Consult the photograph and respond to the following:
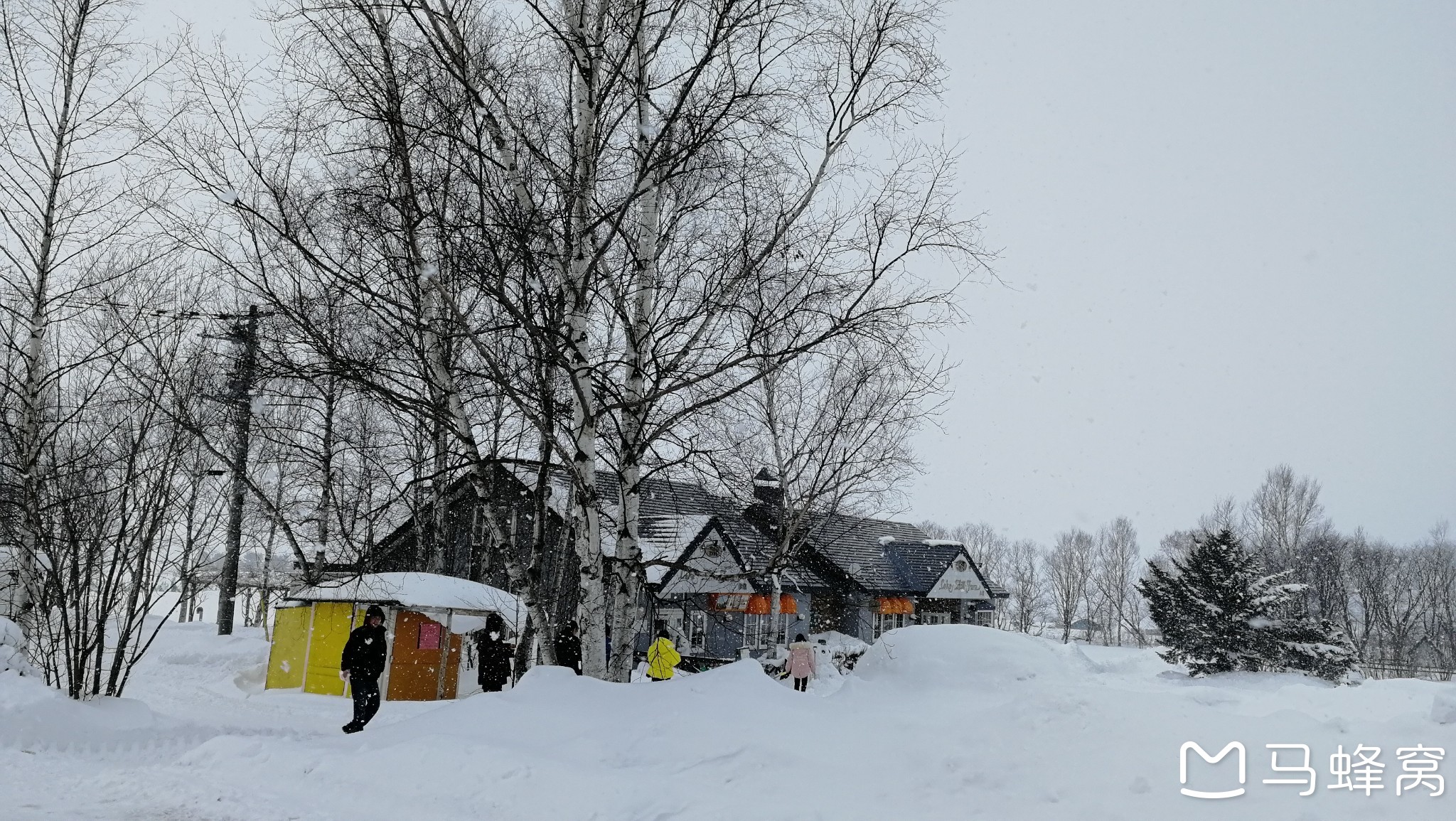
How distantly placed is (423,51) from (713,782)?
6.58 metres

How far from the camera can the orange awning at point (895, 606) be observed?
129 feet

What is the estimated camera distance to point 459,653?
21156 mm

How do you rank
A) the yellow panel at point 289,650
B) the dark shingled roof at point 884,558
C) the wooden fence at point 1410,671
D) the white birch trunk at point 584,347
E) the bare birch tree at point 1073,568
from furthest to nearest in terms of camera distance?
1. the bare birch tree at point 1073,568
2. the wooden fence at point 1410,671
3. the dark shingled roof at point 884,558
4. the yellow panel at point 289,650
5. the white birch trunk at point 584,347

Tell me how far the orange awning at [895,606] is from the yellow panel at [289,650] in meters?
25.0

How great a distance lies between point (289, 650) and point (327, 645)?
150 centimetres

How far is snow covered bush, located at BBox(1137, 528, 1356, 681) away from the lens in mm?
28156

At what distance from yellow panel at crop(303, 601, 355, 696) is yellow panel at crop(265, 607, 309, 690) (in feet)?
1.14

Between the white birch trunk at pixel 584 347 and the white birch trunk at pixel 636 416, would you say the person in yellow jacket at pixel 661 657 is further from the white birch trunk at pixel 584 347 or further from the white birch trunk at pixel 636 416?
the white birch trunk at pixel 584 347

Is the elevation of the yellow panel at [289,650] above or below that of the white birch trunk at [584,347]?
below

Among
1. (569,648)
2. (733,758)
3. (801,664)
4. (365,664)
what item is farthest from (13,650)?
(801,664)

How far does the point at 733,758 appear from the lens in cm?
676

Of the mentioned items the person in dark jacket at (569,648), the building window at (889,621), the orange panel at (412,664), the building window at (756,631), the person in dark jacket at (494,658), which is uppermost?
the person in dark jacket at (569,648)

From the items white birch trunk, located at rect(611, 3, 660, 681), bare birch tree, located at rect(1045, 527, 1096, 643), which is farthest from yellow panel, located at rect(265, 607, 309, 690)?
bare birch tree, located at rect(1045, 527, 1096, 643)

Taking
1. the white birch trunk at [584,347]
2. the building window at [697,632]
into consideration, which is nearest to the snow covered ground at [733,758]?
the white birch trunk at [584,347]
